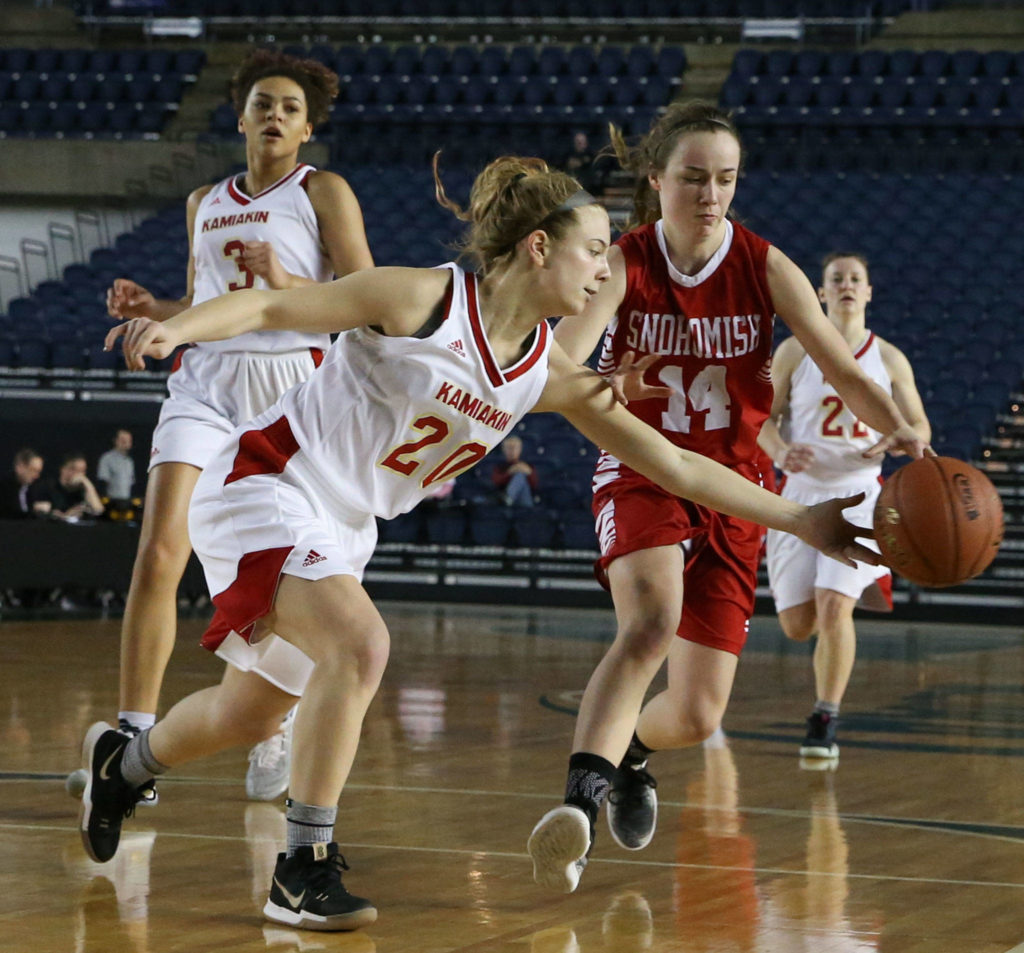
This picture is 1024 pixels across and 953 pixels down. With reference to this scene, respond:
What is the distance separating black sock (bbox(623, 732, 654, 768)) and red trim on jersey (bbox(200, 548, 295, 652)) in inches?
50.4

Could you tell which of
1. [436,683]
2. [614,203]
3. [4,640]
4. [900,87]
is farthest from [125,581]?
[900,87]

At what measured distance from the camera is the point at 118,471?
1275cm

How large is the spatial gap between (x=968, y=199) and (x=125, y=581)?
9.63m

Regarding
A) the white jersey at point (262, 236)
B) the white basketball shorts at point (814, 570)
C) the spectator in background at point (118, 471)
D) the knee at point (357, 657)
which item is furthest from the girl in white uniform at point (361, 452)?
the spectator in background at point (118, 471)

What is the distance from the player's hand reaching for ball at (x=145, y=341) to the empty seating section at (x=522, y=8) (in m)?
19.1

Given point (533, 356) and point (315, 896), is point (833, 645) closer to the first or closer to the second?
point (533, 356)

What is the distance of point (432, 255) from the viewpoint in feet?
53.2

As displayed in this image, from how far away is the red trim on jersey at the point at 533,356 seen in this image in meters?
3.15

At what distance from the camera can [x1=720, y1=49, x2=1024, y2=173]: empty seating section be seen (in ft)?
57.9

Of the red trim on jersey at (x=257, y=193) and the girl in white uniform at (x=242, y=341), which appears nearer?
the girl in white uniform at (x=242, y=341)

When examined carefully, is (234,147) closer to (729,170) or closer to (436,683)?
(436,683)

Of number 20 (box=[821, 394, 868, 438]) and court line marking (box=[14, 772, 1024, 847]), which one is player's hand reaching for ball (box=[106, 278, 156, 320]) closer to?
court line marking (box=[14, 772, 1024, 847])

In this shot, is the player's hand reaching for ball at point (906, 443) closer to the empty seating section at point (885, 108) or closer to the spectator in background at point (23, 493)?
the spectator in background at point (23, 493)

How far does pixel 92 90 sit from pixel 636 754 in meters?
18.5
